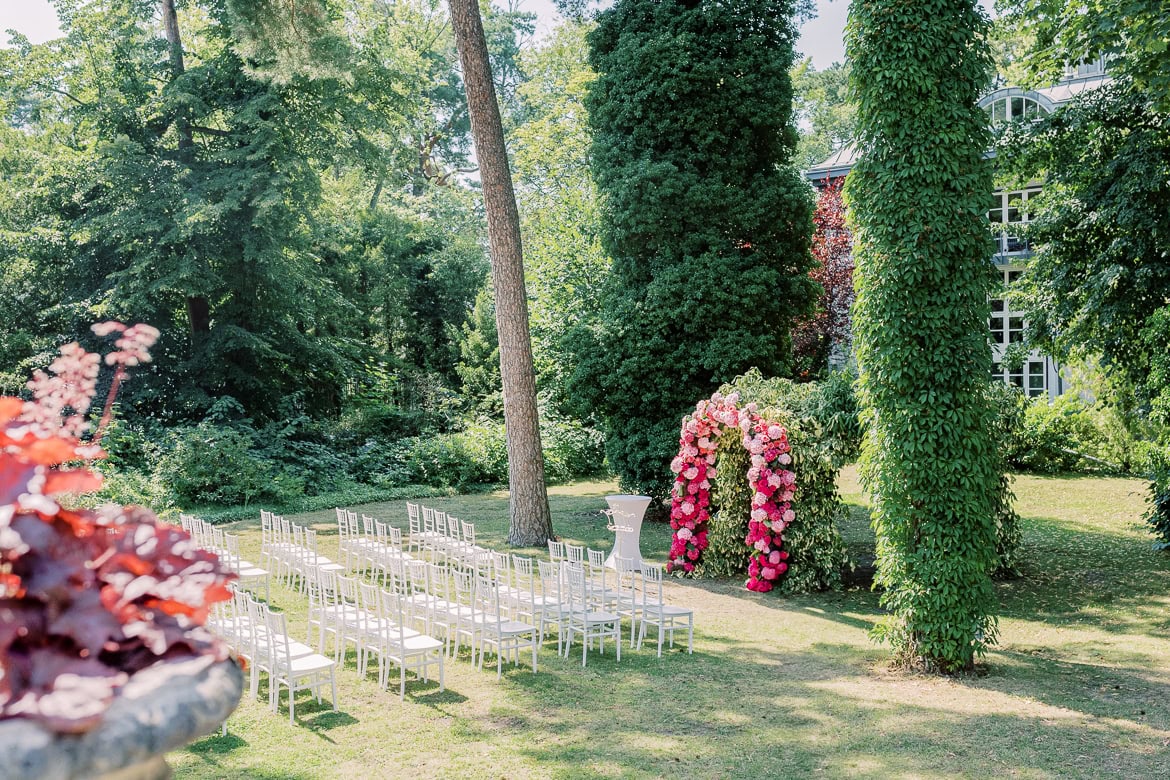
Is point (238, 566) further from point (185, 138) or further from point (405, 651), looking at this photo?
point (185, 138)

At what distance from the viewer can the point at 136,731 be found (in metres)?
1.59

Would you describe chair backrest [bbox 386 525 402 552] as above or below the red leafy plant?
below

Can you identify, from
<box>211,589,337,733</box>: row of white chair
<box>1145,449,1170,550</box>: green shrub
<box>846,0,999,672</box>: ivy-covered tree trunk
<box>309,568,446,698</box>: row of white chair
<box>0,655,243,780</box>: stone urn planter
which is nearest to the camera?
<box>0,655,243,780</box>: stone urn planter

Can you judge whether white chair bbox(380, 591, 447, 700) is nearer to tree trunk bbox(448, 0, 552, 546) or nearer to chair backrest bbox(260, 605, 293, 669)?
chair backrest bbox(260, 605, 293, 669)

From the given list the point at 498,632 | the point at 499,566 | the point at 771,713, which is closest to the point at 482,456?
the point at 499,566

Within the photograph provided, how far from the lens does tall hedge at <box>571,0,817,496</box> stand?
15.5 metres

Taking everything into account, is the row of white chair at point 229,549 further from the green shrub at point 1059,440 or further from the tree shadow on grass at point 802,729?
the green shrub at point 1059,440

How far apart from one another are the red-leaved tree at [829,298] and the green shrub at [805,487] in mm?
9873

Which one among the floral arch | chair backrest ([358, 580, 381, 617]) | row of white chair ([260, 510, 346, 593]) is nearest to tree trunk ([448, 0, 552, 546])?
the floral arch

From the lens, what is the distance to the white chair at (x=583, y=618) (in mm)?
8523

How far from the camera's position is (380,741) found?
21.2 ft

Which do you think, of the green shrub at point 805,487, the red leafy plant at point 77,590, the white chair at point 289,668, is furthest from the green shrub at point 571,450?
the red leafy plant at point 77,590

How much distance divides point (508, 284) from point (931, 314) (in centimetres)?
747

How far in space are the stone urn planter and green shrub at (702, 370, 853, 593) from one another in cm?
1022
